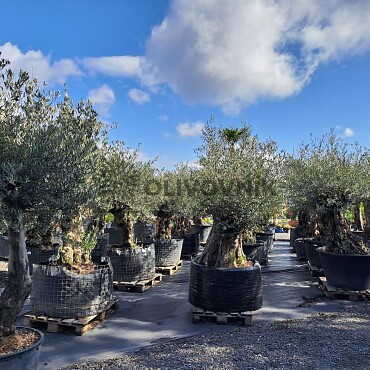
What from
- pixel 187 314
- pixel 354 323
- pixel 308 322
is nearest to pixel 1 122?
pixel 187 314

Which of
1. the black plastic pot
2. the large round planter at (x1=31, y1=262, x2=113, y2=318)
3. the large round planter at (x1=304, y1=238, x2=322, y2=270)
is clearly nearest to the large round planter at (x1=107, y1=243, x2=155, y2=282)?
the large round planter at (x1=31, y1=262, x2=113, y2=318)

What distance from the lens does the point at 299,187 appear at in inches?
304

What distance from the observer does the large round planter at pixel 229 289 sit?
560cm

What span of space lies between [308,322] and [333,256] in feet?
6.56

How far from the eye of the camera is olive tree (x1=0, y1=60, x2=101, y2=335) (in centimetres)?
345

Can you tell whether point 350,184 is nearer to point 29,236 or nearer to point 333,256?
point 333,256

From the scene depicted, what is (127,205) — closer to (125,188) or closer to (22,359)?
(125,188)

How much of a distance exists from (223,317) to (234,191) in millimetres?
1964

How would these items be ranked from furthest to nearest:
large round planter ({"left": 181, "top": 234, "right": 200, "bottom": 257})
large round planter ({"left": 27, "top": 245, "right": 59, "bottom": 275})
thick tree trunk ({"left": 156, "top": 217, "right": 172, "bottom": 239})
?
1. large round planter ({"left": 181, "top": 234, "right": 200, "bottom": 257})
2. thick tree trunk ({"left": 156, "top": 217, "right": 172, "bottom": 239})
3. large round planter ({"left": 27, "top": 245, "right": 59, "bottom": 275})

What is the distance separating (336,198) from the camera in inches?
293

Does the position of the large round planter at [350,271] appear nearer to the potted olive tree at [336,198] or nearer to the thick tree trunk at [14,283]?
the potted olive tree at [336,198]

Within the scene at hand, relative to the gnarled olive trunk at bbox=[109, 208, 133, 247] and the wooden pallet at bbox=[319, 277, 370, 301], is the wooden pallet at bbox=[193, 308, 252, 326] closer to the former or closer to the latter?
the wooden pallet at bbox=[319, 277, 370, 301]

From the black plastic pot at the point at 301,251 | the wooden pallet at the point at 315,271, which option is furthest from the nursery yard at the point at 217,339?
the black plastic pot at the point at 301,251

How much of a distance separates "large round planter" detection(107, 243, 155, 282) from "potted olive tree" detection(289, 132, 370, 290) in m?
3.58
